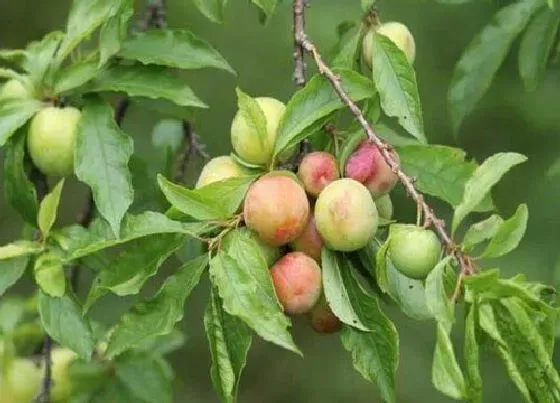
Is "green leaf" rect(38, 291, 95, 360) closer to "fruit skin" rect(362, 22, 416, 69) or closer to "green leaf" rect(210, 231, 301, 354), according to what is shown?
"green leaf" rect(210, 231, 301, 354)

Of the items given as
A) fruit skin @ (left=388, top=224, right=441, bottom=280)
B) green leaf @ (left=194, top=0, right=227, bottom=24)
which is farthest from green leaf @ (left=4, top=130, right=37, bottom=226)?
fruit skin @ (left=388, top=224, right=441, bottom=280)

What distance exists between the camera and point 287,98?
396 centimetres

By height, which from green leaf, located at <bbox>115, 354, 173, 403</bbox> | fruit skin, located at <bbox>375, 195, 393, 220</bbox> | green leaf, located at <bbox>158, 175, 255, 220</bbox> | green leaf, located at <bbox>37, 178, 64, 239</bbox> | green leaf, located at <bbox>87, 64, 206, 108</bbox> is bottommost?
green leaf, located at <bbox>115, 354, 173, 403</bbox>

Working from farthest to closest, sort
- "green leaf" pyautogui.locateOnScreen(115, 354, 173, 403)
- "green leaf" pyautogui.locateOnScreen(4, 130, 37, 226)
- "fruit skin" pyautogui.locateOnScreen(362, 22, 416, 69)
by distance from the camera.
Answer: "green leaf" pyautogui.locateOnScreen(115, 354, 173, 403)
"green leaf" pyautogui.locateOnScreen(4, 130, 37, 226)
"fruit skin" pyautogui.locateOnScreen(362, 22, 416, 69)

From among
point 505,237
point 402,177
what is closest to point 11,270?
point 402,177

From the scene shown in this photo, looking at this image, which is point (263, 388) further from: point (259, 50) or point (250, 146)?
point (250, 146)

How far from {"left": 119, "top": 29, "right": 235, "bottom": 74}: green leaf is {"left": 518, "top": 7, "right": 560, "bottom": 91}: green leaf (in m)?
0.55

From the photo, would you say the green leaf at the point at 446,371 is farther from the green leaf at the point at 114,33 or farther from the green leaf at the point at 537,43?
the green leaf at the point at 537,43

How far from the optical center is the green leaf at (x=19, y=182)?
1.86m

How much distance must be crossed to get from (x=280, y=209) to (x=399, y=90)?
10.6 inches

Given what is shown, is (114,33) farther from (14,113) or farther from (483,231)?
(483,231)

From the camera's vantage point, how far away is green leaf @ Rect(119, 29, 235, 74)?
1843 millimetres

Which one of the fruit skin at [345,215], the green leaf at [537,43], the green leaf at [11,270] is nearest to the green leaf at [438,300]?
the fruit skin at [345,215]

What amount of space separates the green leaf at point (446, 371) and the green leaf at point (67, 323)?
64 centimetres
